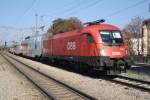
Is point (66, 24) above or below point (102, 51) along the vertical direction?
above

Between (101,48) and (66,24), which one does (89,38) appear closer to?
(101,48)

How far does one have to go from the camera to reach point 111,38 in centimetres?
1978

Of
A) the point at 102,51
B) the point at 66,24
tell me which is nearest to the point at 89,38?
the point at 102,51

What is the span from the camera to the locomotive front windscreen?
19558 mm

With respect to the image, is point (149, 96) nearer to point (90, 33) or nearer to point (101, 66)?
point (101, 66)

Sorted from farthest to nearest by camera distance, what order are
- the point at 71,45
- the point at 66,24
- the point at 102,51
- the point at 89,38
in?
the point at 66,24
the point at 71,45
the point at 89,38
the point at 102,51

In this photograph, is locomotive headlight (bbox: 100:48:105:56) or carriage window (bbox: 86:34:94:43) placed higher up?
carriage window (bbox: 86:34:94:43)

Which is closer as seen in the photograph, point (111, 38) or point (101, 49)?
point (101, 49)

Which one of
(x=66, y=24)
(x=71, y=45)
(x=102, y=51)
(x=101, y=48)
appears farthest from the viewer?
(x=66, y=24)

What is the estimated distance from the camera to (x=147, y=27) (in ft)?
300

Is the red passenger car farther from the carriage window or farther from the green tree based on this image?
the green tree

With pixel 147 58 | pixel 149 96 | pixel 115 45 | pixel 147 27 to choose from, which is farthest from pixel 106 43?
pixel 147 27

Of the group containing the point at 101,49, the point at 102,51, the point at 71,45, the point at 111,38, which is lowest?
the point at 102,51

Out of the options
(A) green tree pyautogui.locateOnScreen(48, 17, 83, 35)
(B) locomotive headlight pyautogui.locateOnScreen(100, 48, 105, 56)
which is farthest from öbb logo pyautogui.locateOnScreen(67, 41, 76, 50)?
(A) green tree pyautogui.locateOnScreen(48, 17, 83, 35)
